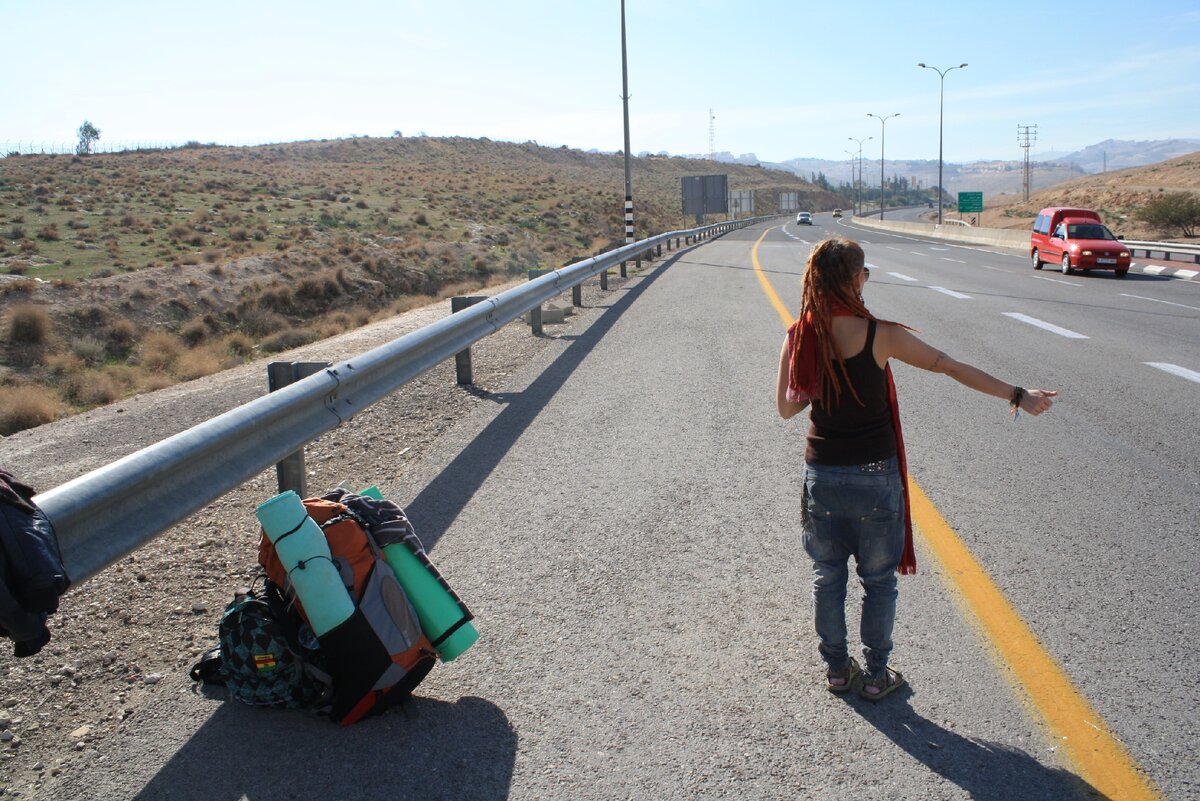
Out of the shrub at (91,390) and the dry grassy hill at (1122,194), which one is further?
the dry grassy hill at (1122,194)

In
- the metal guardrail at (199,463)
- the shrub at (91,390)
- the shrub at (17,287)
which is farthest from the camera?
the shrub at (17,287)

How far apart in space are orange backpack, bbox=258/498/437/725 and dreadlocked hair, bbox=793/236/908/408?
1686 millimetres

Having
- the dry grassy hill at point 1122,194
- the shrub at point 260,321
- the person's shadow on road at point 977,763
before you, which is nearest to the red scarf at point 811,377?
the person's shadow on road at point 977,763

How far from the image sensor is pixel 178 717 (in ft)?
11.2

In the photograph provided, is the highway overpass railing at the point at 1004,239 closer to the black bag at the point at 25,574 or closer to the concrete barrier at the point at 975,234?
the concrete barrier at the point at 975,234

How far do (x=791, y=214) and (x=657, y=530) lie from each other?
151 meters

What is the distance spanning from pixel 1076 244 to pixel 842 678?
2418 centimetres

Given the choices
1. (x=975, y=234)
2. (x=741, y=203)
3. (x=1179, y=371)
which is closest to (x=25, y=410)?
(x=1179, y=371)

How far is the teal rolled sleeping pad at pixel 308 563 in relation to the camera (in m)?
3.38

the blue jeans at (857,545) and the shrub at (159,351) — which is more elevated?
the blue jeans at (857,545)

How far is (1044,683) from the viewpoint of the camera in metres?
3.46

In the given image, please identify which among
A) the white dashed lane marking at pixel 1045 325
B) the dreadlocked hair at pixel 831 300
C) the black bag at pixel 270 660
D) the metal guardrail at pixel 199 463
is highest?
the dreadlocked hair at pixel 831 300

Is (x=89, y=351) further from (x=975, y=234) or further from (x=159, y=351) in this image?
(x=975, y=234)

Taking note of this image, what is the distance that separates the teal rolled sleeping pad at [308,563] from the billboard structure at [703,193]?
6246 centimetres
